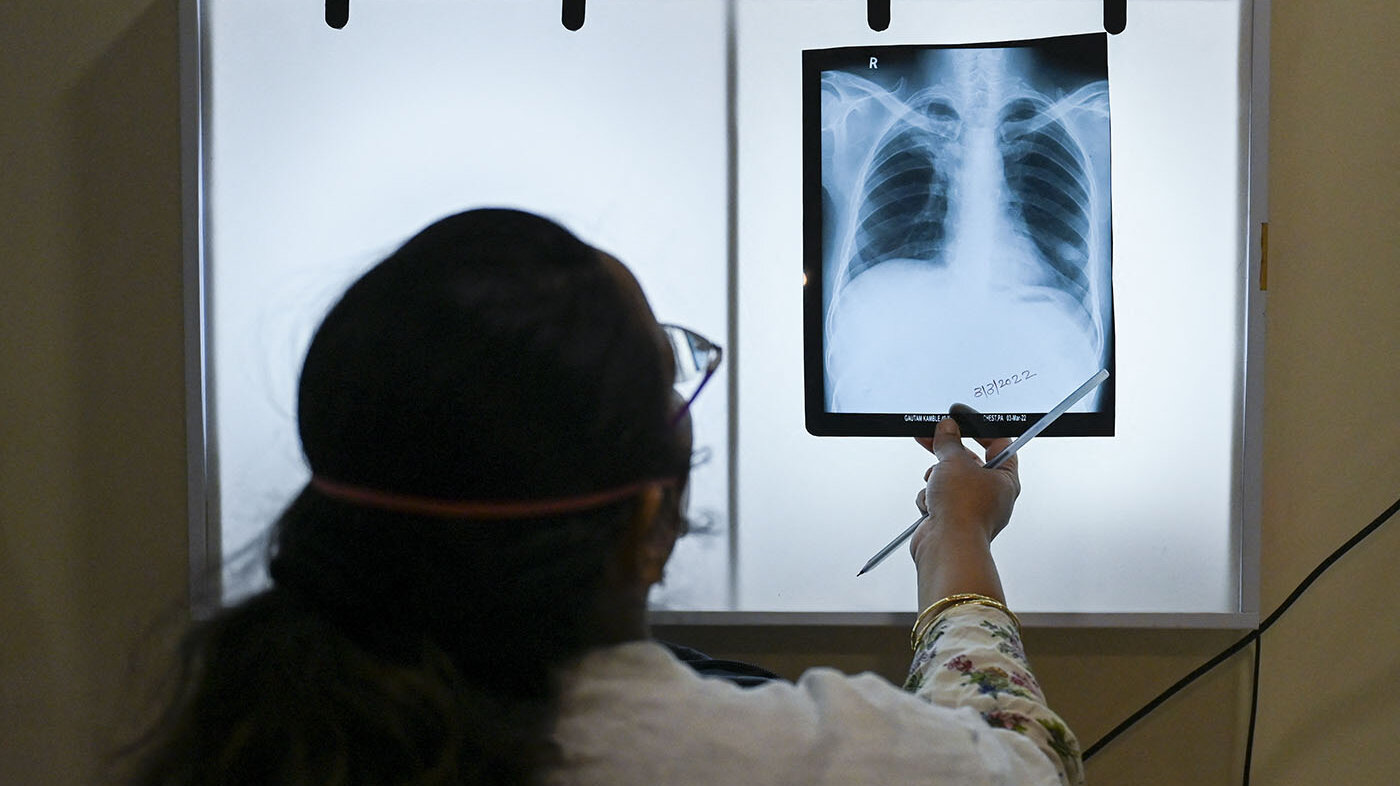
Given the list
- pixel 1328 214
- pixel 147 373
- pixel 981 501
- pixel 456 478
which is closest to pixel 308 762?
pixel 456 478

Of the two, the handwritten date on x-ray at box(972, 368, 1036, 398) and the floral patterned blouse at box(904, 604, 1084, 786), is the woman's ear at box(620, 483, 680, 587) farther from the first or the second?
the handwritten date on x-ray at box(972, 368, 1036, 398)

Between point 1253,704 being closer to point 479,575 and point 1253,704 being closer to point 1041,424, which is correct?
point 1041,424

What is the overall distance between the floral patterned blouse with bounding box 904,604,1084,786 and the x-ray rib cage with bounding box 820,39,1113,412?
0.83 feet

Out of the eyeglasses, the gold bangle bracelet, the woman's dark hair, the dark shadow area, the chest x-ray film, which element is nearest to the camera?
the woman's dark hair

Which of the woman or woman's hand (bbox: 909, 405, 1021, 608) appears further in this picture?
woman's hand (bbox: 909, 405, 1021, 608)

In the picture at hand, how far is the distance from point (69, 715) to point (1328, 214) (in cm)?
148

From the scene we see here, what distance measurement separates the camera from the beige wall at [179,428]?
107cm

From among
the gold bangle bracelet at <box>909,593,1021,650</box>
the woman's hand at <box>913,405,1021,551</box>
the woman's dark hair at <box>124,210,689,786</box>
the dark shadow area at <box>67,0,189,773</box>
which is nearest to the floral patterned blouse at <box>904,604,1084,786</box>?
the gold bangle bracelet at <box>909,593,1021,650</box>

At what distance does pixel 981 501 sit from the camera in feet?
3.26

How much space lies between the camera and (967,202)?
40.9 inches

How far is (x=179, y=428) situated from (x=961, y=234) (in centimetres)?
87

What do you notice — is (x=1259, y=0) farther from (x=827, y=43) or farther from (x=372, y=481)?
(x=372, y=481)

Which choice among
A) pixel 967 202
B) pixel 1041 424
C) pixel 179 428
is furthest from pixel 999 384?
pixel 179 428

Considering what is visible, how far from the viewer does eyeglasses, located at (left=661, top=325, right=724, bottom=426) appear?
2.32ft
